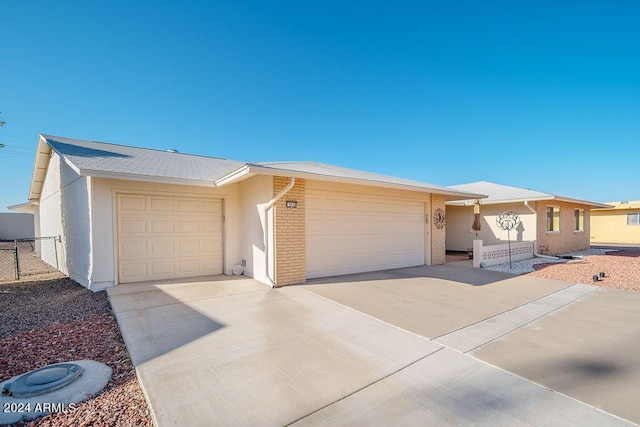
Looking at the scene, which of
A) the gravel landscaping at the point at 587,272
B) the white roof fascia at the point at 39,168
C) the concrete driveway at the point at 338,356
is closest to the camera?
the concrete driveway at the point at 338,356

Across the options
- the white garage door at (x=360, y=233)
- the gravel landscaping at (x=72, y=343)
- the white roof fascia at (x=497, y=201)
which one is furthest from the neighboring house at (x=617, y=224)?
the gravel landscaping at (x=72, y=343)

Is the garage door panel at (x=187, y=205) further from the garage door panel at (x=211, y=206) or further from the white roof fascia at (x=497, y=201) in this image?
the white roof fascia at (x=497, y=201)

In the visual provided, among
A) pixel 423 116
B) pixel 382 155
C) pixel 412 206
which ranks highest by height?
pixel 423 116

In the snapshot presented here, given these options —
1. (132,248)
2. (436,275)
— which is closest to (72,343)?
(132,248)

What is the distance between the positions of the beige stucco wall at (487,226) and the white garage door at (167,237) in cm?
1197

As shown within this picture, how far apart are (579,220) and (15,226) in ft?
145

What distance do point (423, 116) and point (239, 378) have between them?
46.7 feet

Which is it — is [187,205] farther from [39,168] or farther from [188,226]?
[39,168]

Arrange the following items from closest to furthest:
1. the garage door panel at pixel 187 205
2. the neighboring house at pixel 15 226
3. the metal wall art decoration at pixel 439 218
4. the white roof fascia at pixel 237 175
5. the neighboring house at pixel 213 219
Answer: the white roof fascia at pixel 237 175, the neighboring house at pixel 213 219, the garage door panel at pixel 187 205, the metal wall art decoration at pixel 439 218, the neighboring house at pixel 15 226

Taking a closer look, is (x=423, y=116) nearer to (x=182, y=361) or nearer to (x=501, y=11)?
(x=501, y=11)

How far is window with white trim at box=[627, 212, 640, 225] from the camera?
20852 mm

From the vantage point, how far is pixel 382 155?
60.0 feet

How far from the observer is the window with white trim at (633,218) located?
20.9 metres

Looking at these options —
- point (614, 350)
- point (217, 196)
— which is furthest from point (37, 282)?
point (614, 350)
